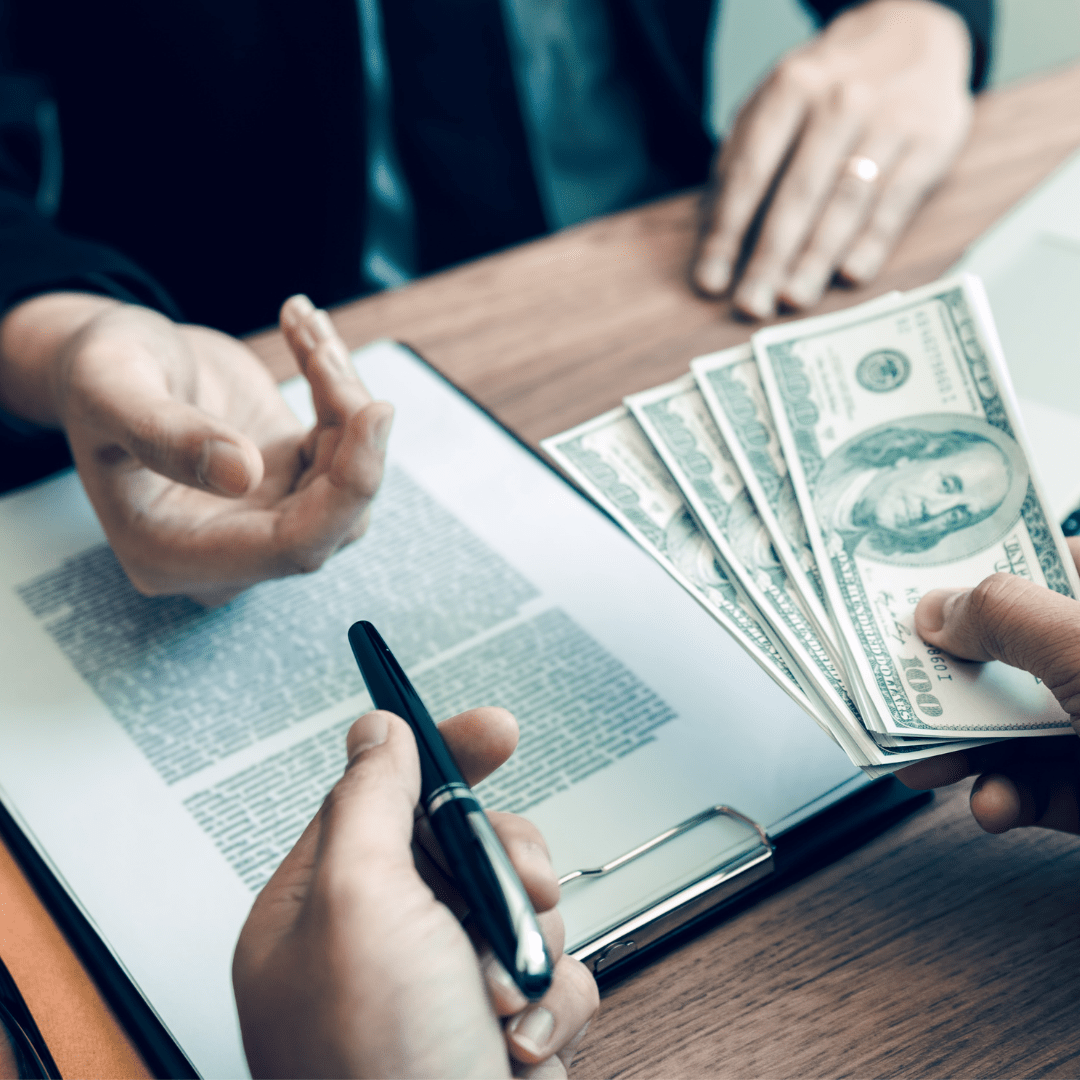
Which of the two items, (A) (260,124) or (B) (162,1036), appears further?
(A) (260,124)

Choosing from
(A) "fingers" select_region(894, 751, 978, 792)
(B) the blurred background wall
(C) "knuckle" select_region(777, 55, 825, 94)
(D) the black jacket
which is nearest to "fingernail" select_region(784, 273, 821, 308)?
(C) "knuckle" select_region(777, 55, 825, 94)

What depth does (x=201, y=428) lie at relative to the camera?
497 millimetres

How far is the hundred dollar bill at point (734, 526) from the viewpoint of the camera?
17.9 inches

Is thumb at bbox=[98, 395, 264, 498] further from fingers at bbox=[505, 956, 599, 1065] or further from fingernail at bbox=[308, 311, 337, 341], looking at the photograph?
fingers at bbox=[505, 956, 599, 1065]

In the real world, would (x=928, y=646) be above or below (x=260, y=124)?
below

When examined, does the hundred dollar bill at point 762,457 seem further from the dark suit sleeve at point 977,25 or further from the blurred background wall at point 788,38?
the blurred background wall at point 788,38

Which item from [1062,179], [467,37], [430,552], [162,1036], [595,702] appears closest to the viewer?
[162,1036]

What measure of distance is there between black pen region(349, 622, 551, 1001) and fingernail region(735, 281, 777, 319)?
55cm

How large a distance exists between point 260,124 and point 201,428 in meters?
A: 0.66

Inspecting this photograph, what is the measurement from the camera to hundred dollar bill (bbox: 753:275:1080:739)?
452 mm

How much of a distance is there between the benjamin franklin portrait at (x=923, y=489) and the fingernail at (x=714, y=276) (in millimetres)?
285

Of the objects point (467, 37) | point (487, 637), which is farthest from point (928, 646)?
point (467, 37)

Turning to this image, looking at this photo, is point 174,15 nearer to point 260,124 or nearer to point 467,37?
point 260,124

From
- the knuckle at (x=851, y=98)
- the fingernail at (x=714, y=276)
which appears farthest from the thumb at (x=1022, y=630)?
the knuckle at (x=851, y=98)
